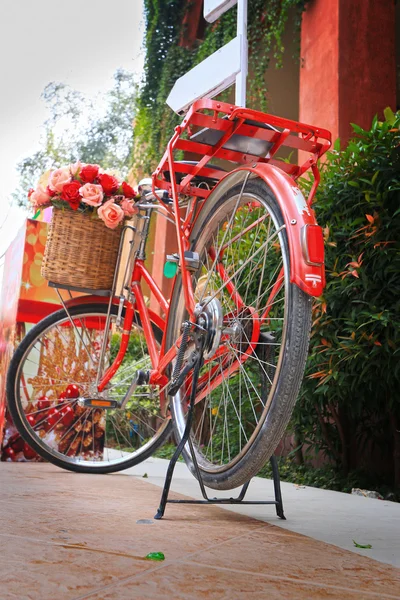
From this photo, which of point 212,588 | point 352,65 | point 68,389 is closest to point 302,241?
point 212,588

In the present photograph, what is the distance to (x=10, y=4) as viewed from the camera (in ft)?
49.7

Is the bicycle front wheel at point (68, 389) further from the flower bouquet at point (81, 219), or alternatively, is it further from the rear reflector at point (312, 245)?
the rear reflector at point (312, 245)

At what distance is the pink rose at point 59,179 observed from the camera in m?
2.72

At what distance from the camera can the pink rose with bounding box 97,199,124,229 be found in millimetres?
2699

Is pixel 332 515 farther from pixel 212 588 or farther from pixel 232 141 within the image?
pixel 232 141

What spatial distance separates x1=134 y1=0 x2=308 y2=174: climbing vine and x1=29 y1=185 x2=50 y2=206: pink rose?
135 inches

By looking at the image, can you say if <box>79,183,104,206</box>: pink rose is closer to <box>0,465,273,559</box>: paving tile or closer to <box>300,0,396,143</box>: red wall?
<box>0,465,273,559</box>: paving tile

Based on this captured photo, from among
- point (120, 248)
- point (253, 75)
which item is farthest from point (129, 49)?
point (120, 248)

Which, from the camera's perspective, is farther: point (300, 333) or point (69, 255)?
point (69, 255)

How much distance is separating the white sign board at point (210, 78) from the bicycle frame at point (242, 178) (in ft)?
2.23

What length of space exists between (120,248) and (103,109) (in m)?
14.9

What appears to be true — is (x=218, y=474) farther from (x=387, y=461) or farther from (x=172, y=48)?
(x=172, y=48)

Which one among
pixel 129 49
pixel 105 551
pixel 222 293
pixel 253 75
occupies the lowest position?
pixel 105 551

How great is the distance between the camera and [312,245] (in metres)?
1.53
